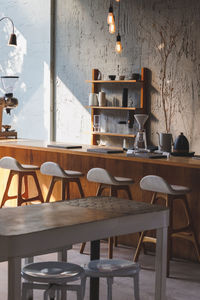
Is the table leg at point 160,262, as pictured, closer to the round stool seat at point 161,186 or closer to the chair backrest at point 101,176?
the round stool seat at point 161,186

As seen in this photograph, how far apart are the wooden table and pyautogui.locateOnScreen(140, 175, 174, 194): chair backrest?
1493 mm

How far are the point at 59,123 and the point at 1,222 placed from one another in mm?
7171

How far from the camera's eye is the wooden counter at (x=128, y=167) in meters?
4.91

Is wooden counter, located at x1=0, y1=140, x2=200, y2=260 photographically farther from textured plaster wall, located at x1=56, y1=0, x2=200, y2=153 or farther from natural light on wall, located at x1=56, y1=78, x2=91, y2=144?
natural light on wall, located at x1=56, y1=78, x2=91, y2=144

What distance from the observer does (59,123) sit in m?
9.59

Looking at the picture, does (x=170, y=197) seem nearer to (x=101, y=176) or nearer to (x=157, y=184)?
(x=157, y=184)

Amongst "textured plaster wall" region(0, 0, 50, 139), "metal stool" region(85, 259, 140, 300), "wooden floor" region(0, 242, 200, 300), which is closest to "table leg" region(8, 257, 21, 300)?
"metal stool" region(85, 259, 140, 300)

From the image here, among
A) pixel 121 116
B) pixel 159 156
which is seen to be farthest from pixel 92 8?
pixel 159 156

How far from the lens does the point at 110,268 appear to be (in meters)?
2.86

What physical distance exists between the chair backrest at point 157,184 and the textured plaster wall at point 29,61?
17.2 feet

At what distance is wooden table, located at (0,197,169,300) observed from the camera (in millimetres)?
2236

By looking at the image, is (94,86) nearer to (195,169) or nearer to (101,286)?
(195,169)

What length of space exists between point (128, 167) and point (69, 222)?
306cm

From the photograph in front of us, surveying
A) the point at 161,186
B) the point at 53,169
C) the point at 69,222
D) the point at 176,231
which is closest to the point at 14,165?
the point at 53,169
